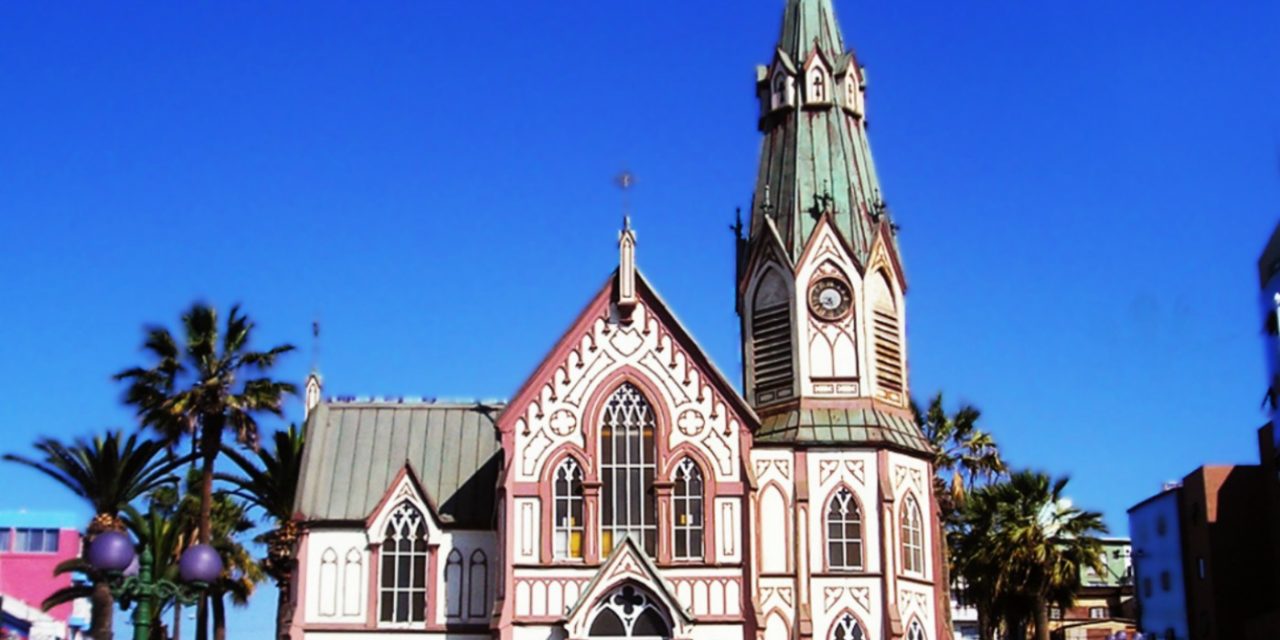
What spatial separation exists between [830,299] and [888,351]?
94.8 inches

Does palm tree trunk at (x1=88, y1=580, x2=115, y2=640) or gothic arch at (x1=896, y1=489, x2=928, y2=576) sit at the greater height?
gothic arch at (x1=896, y1=489, x2=928, y2=576)

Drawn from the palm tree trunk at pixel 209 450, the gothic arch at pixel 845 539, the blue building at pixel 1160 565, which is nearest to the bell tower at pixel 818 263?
the gothic arch at pixel 845 539

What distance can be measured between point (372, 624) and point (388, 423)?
7344 mm

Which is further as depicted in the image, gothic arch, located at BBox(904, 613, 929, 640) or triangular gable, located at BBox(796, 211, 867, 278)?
triangular gable, located at BBox(796, 211, 867, 278)

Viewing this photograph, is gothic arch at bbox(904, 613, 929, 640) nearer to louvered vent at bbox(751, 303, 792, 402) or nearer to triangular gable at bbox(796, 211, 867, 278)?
louvered vent at bbox(751, 303, 792, 402)

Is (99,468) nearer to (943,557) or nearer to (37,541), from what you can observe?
(943,557)

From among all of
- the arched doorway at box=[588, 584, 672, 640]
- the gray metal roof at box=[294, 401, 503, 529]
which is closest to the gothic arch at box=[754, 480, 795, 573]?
the arched doorway at box=[588, 584, 672, 640]

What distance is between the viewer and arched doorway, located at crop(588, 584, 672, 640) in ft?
137

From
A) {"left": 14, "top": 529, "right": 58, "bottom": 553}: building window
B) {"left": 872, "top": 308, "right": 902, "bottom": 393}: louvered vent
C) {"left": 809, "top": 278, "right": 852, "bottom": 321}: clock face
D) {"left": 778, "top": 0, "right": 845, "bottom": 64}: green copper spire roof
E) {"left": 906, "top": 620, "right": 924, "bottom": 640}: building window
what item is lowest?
{"left": 906, "top": 620, "right": 924, "bottom": 640}: building window

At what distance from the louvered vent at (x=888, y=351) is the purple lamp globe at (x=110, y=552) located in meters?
28.4

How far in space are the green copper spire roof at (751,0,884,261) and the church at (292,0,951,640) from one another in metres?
0.14

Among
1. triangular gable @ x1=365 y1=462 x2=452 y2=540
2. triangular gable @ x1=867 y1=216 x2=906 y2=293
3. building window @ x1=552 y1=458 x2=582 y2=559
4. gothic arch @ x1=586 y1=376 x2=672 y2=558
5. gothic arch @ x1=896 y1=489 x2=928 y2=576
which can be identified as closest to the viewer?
building window @ x1=552 y1=458 x2=582 y2=559

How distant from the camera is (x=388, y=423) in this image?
49.7 m

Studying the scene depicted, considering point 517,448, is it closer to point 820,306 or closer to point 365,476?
point 365,476
